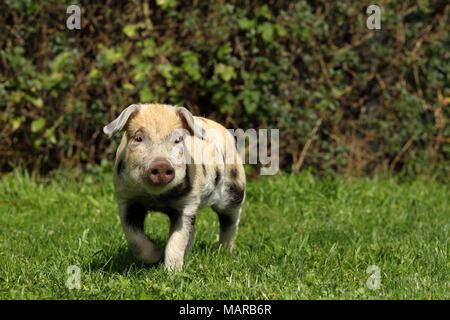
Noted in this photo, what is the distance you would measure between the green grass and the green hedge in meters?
0.56

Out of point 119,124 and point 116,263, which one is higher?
Answer: point 119,124

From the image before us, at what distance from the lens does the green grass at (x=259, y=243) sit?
3.38 metres

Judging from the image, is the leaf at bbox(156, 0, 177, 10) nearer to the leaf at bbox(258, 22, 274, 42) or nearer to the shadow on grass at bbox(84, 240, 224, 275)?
the leaf at bbox(258, 22, 274, 42)

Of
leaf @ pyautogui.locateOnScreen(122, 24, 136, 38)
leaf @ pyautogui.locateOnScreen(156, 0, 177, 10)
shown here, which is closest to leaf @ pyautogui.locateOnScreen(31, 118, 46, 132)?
leaf @ pyautogui.locateOnScreen(122, 24, 136, 38)

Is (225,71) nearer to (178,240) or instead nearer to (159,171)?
(178,240)

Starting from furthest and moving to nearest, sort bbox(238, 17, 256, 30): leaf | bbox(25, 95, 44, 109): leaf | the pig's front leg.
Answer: bbox(238, 17, 256, 30): leaf → bbox(25, 95, 44, 109): leaf → the pig's front leg

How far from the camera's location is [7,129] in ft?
22.8

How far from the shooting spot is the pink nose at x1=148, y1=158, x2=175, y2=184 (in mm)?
3266

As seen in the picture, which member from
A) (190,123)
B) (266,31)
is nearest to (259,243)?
(190,123)

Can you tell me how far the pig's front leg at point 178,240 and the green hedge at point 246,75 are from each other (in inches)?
134

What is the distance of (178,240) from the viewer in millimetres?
3707

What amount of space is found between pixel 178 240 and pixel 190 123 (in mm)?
713

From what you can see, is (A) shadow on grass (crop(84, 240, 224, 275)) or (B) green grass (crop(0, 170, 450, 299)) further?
(A) shadow on grass (crop(84, 240, 224, 275))

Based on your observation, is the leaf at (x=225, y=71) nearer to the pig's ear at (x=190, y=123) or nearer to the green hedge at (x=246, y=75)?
the green hedge at (x=246, y=75)
